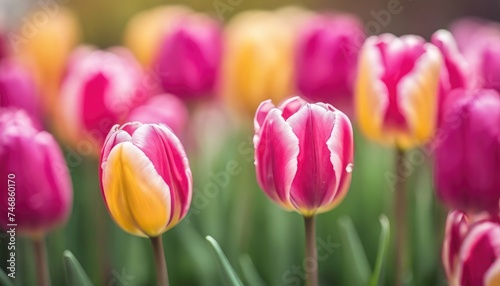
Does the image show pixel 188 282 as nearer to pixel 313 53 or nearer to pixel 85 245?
pixel 85 245

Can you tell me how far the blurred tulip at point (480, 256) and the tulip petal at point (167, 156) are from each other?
22 cm

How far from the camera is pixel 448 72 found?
67cm

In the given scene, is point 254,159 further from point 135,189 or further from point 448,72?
point 448,72

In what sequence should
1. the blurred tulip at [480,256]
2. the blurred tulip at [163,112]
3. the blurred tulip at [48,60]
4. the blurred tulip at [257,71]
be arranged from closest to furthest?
the blurred tulip at [480,256] → the blurred tulip at [163,112] → the blurred tulip at [257,71] → the blurred tulip at [48,60]

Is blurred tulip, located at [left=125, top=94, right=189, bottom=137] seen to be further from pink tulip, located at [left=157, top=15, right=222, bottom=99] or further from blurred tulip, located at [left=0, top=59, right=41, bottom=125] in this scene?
blurred tulip, located at [left=0, top=59, right=41, bottom=125]

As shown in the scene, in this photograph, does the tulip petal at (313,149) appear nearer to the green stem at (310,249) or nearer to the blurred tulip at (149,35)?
the green stem at (310,249)

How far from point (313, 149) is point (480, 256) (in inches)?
5.9

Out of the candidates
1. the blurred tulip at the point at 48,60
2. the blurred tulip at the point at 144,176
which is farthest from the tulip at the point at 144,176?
the blurred tulip at the point at 48,60

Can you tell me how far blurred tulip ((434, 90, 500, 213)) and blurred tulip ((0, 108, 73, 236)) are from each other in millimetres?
344

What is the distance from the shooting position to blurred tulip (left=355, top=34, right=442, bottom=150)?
0.65m

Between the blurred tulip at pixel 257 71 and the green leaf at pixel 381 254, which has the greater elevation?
the blurred tulip at pixel 257 71

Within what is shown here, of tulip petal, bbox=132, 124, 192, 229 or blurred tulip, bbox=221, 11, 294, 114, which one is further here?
blurred tulip, bbox=221, 11, 294, 114

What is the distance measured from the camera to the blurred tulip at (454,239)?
0.57m

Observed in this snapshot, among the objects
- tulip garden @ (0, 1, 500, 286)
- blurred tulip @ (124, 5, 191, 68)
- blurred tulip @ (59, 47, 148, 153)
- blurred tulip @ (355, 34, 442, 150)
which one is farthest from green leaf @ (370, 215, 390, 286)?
blurred tulip @ (124, 5, 191, 68)
